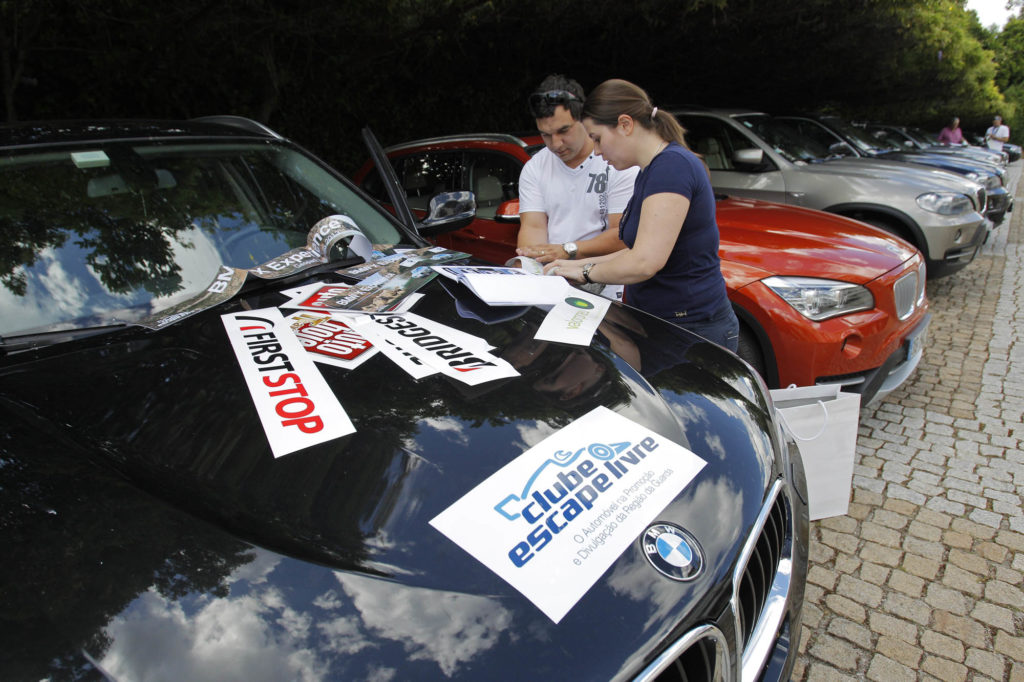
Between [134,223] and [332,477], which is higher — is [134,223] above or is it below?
above

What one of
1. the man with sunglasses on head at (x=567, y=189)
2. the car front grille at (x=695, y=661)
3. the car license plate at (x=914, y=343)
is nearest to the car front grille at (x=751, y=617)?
the car front grille at (x=695, y=661)

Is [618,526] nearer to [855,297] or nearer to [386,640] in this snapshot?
[386,640]

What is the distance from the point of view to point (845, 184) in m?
5.95

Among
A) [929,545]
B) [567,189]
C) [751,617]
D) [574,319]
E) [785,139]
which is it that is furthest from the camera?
[785,139]

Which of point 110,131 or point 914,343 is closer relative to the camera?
point 110,131

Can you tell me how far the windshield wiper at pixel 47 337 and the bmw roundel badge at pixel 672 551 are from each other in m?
1.56

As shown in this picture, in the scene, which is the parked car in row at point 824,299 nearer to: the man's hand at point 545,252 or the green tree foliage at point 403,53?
the man's hand at point 545,252

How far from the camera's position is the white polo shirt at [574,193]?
2.96 meters

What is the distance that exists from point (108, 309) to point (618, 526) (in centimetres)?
159

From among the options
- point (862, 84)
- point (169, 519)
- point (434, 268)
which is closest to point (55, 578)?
point (169, 519)

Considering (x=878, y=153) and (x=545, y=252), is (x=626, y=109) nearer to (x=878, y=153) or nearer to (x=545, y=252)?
(x=545, y=252)

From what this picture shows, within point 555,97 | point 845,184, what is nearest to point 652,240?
point 555,97

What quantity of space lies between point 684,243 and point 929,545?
1.72 metres

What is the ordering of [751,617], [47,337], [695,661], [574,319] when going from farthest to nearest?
[574,319]
[47,337]
[751,617]
[695,661]
